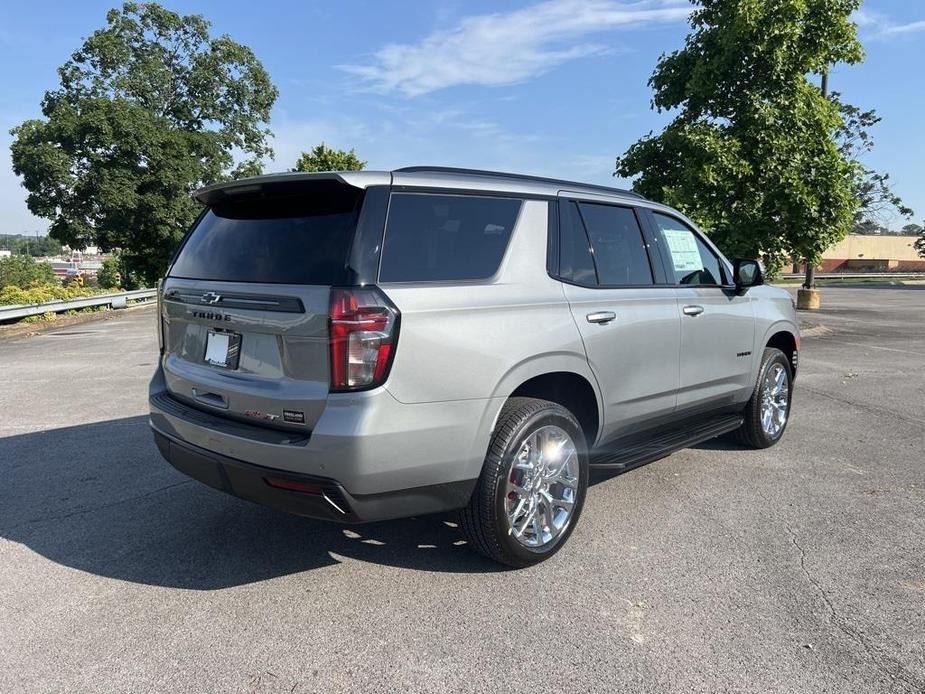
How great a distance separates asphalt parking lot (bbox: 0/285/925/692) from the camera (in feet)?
8.53

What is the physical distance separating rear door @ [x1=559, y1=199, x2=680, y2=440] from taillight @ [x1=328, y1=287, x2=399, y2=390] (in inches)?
47.2

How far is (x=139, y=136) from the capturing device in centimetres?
3130

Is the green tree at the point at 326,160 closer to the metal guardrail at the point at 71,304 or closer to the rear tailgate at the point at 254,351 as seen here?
the metal guardrail at the point at 71,304

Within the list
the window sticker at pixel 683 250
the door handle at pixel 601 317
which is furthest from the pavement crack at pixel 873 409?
the door handle at pixel 601 317

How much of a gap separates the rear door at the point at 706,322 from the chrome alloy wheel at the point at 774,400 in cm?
37

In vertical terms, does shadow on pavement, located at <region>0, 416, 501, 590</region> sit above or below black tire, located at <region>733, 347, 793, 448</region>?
below

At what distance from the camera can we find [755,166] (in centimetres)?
1285

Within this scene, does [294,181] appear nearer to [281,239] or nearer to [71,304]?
[281,239]

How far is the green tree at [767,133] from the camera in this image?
12.4 metres

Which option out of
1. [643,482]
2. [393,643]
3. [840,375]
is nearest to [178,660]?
[393,643]

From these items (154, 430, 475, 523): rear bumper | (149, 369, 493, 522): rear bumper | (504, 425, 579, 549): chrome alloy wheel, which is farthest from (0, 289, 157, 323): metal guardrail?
(504, 425, 579, 549): chrome alloy wheel

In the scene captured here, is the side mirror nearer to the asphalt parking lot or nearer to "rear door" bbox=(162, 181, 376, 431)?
the asphalt parking lot

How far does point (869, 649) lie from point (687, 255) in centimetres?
274

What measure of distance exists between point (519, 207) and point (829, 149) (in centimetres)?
1170
